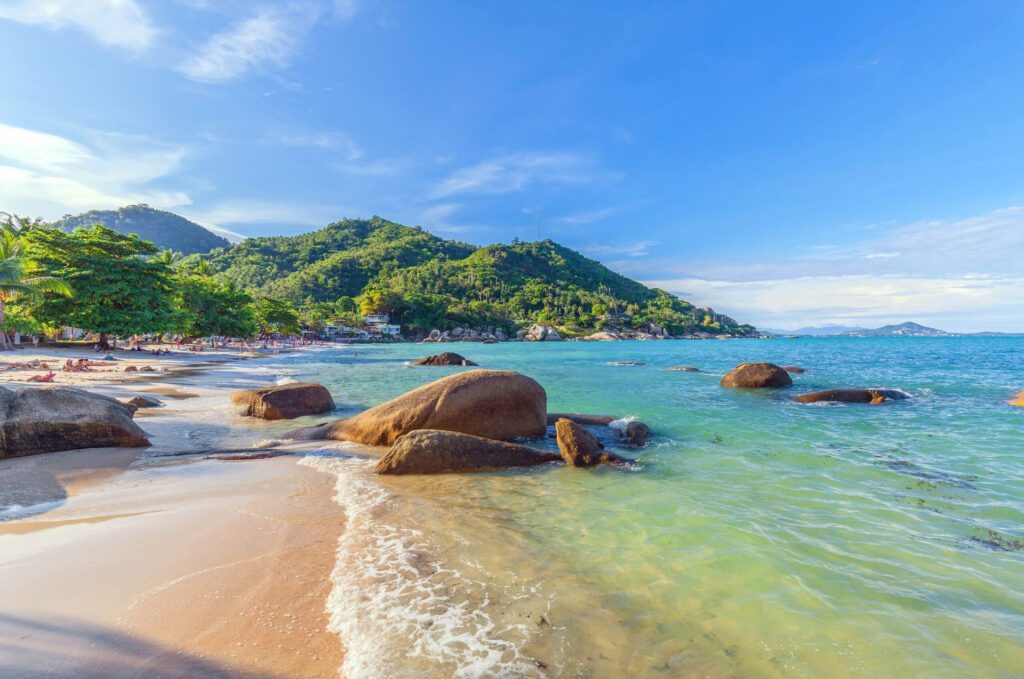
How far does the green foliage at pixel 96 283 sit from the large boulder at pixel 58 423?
1189 inches

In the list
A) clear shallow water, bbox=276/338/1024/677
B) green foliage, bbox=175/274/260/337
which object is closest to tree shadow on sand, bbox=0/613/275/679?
clear shallow water, bbox=276/338/1024/677

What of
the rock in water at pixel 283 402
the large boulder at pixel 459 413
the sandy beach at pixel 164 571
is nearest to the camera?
the sandy beach at pixel 164 571

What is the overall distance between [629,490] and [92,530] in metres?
7.29

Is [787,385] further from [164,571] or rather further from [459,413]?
[164,571]

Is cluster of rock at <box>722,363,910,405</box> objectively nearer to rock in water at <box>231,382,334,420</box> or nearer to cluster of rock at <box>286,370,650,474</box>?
cluster of rock at <box>286,370,650,474</box>

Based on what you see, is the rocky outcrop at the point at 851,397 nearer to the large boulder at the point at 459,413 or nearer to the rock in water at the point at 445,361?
the large boulder at the point at 459,413

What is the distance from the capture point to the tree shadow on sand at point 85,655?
9.53ft

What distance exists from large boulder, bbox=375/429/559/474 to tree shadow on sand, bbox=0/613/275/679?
490cm

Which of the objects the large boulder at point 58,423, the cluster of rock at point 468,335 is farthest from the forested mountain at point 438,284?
the large boulder at point 58,423

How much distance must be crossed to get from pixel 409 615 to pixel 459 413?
6.36 m

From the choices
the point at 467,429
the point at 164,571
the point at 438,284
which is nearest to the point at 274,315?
the point at 467,429

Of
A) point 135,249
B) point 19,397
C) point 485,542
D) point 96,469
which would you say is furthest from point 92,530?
point 135,249

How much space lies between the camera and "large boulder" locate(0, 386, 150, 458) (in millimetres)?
8170

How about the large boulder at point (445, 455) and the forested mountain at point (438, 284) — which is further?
the forested mountain at point (438, 284)
